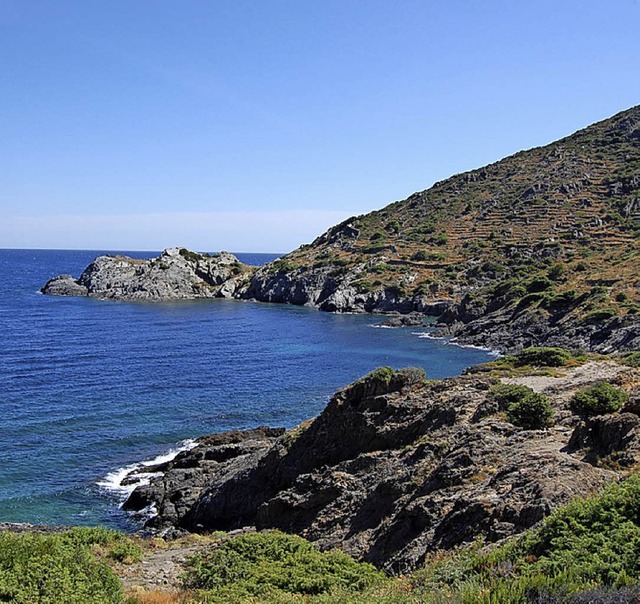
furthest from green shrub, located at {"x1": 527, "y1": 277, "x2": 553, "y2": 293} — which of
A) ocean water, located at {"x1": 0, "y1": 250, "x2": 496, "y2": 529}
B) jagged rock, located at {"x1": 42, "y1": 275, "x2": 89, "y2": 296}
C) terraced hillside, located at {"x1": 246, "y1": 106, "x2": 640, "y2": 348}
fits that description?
jagged rock, located at {"x1": 42, "y1": 275, "x2": 89, "y2": 296}

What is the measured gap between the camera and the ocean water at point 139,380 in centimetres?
3381

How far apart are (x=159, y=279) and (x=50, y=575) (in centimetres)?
12717

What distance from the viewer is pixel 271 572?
1408 cm

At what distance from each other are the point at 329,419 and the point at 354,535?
332 inches

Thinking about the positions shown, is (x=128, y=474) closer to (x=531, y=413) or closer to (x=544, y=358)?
(x=531, y=413)

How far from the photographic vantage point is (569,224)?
120 meters

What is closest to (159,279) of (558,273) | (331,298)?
(331,298)

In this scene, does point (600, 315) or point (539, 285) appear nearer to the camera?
point (600, 315)

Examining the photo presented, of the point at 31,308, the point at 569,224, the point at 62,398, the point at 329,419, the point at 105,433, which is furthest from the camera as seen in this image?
the point at 569,224

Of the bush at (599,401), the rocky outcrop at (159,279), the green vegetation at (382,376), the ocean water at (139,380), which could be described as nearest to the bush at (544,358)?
the green vegetation at (382,376)

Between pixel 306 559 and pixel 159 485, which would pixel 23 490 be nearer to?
pixel 159 485

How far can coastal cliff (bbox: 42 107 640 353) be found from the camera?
253 ft

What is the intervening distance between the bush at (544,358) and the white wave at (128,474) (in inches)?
876

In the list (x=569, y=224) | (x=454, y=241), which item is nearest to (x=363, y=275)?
(x=454, y=241)
